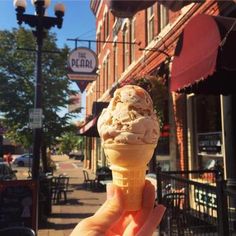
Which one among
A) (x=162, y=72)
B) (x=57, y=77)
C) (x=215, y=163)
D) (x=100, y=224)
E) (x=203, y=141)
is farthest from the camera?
(x=57, y=77)

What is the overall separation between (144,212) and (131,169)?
0.77 feet

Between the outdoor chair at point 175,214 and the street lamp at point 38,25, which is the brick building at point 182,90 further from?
the street lamp at point 38,25

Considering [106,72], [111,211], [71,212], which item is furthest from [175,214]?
[106,72]

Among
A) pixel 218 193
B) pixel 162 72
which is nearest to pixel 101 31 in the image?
pixel 162 72

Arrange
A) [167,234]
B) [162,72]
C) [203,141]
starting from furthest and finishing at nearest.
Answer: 1. [162,72]
2. [203,141]
3. [167,234]

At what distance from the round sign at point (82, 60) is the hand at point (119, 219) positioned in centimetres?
1219

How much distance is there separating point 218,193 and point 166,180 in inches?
101

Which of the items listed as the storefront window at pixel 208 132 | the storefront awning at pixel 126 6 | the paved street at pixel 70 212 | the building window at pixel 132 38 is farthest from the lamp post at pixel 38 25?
the building window at pixel 132 38

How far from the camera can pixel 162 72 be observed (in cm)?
1051

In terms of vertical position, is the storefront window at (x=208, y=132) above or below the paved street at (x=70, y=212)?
above

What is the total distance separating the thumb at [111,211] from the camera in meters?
1.81

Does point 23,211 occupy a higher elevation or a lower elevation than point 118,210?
lower

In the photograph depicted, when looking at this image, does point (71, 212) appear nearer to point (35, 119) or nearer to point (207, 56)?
point (35, 119)

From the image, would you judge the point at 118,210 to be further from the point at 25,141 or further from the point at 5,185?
the point at 25,141
